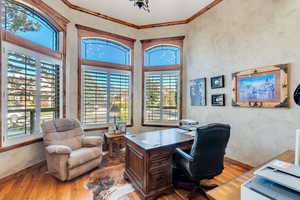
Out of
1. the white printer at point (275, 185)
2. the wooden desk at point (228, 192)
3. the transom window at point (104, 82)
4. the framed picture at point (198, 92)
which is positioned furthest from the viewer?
the transom window at point (104, 82)

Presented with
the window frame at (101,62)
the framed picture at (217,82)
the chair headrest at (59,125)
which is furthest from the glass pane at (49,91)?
the framed picture at (217,82)

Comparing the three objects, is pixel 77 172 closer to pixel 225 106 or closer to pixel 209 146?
pixel 209 146

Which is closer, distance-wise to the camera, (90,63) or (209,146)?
(209,146)

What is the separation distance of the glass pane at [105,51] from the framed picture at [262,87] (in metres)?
3.07

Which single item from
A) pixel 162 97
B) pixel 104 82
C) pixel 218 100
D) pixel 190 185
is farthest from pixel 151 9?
pixel 190 185

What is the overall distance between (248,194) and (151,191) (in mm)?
1471

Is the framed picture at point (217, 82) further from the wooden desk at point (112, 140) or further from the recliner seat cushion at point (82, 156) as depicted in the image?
the recliner seat cushion at point (82, 156)

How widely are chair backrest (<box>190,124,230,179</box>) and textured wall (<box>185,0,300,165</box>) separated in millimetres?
1242

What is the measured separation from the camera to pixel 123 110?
4359 millimetres

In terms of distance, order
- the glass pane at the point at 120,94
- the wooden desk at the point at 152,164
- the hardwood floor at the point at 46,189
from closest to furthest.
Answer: the wooden desk at the point at 152,164 < the hardwood floor at the point at 46,189 < the glass pane at the point at 120,94

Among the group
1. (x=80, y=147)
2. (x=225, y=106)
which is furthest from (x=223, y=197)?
(x=80, y=147)

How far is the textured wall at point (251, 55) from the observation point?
88.8 inches

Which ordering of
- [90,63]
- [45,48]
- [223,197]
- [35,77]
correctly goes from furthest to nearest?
[90,63] < [45,48] < [35,77] < [223,197]

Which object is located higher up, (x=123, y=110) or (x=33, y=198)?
(x=123, y=110)
